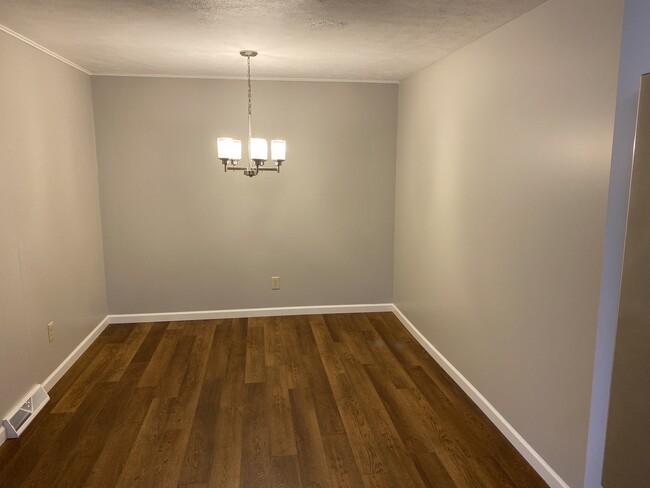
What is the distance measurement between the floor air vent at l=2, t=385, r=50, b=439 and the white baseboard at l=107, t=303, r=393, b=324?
1527 mm

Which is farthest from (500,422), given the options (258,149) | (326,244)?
(326,244)

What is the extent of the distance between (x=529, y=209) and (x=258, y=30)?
1795mm

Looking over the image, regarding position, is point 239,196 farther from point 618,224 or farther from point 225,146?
point 618,224

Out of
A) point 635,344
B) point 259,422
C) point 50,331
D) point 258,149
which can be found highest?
point 258,149

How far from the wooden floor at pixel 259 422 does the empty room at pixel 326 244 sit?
0.8 inches

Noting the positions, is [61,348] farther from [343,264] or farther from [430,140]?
[430,140]

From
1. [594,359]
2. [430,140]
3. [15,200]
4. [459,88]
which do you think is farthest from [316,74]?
[594,359]

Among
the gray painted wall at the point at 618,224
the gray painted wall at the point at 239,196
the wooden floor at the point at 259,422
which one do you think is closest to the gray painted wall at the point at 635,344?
the gray painted wall at the point at 618,224

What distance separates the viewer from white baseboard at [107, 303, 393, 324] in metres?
4.63

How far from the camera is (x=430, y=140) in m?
3.83

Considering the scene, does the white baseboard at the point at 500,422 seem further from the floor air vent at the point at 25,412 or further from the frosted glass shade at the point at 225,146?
the floor air vent at the point at 25,412

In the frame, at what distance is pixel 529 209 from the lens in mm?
2459

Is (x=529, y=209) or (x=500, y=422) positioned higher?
(x=529, y=209)

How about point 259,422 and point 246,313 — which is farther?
point 246,313
